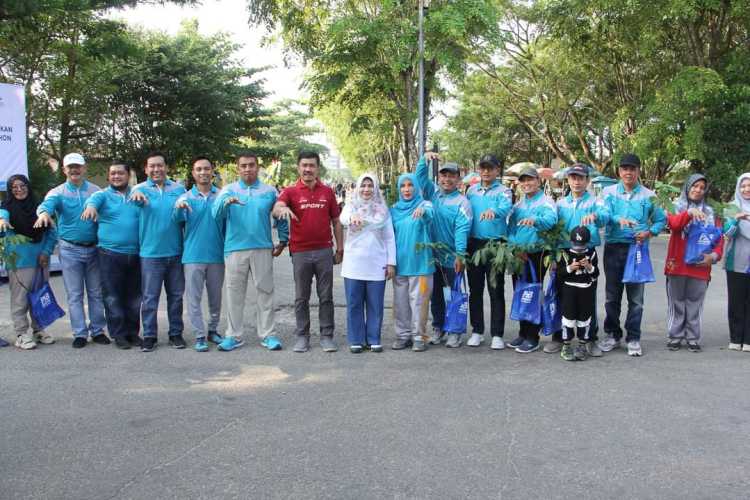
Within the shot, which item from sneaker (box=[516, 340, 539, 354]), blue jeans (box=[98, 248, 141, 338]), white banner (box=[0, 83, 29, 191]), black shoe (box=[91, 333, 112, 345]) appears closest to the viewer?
sneaker (box=[516, 340, 539, 354])

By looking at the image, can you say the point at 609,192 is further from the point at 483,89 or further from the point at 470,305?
the point at 483,89

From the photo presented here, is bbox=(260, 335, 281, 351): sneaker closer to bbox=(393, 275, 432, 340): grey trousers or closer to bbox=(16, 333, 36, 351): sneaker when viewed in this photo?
bbox=(393, 275, 432, 340): grey trousers

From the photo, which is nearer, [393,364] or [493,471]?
[493,471]

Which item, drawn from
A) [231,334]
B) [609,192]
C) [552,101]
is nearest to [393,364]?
[231,334]

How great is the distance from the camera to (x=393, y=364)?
592 cm

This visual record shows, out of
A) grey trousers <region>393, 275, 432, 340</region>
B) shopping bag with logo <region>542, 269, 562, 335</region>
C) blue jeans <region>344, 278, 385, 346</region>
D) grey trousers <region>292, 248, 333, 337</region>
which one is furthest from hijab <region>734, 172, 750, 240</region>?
grey trousers <region>292, 248, 333, 337</region>

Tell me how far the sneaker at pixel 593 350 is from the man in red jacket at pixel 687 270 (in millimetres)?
819

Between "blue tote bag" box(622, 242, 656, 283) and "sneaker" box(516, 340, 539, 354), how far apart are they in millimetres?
1070

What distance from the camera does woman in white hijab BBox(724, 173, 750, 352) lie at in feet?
21.0

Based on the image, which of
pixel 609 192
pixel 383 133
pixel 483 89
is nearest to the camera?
pixel 609 192

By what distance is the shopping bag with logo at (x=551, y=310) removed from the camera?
20.6 feet

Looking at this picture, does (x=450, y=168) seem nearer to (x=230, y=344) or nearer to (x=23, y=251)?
(x=230, y=344)

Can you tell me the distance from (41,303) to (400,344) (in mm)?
3695

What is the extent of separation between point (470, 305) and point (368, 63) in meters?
10.9
